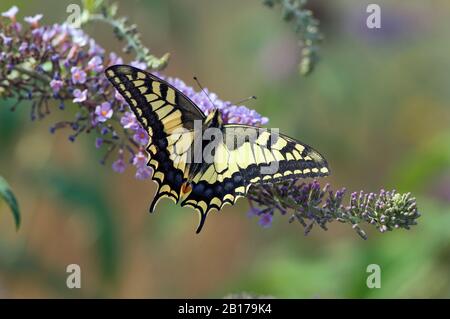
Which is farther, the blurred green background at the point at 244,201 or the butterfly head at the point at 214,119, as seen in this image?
the blurred green background at the point at 244,201

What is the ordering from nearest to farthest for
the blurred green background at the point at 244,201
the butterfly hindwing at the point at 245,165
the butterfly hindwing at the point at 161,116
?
the butterfly hindwing at the point at 245,165 < the butterfly hindwing at the point at 161,116 < the blurred green background at the point at 244,201

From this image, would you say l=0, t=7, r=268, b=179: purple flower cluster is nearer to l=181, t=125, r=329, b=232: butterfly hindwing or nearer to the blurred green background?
l=181, t=125, r=329, b=232: butterfly hindwing

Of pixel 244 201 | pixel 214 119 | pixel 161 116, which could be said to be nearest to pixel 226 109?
pixel 214 119

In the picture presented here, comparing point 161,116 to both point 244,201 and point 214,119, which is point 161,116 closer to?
point 214,119

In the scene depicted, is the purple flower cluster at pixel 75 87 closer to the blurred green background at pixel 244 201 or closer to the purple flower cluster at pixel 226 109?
the purple flower cluster at pixel 226 109

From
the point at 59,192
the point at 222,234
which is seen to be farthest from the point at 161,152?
the point at 222,234

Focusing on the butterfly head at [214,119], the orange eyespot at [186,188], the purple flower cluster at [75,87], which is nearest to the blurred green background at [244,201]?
the purple flower cluster at [75,87]
